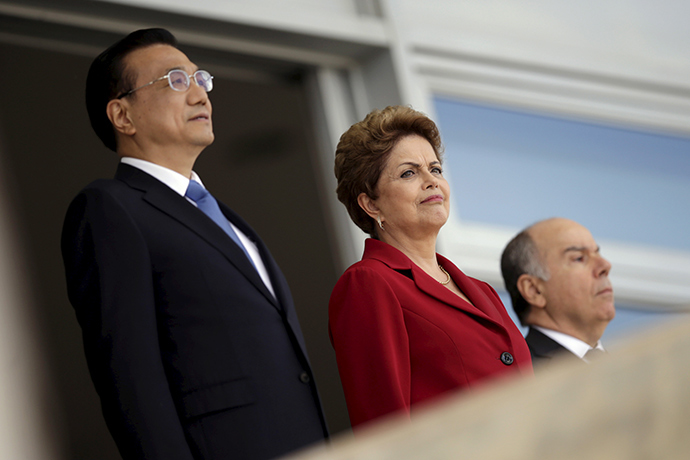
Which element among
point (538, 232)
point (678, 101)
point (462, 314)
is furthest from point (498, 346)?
point (678, 101)

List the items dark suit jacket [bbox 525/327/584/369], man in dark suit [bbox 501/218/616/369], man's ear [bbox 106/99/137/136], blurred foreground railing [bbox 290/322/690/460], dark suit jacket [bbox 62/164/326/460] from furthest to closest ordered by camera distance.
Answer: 1. man in dark suit [bbox 501/218/616/369]
2. dark suit jacket [bbox 525/327/584/369]
3. man's ear [bbox 106/99/137/136]
4. dark suit jacket [bbox 62/164/326/460]
5. blurred foreground railing [bbox 290/322/690/460]

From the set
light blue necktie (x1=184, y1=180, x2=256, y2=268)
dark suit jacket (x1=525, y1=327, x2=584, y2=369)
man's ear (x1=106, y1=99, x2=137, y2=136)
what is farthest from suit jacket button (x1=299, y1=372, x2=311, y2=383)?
dark suit jacket (x1=525, y1=327, x2=584, y2=369)

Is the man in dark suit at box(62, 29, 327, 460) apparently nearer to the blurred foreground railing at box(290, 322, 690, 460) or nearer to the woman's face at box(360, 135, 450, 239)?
the woman's face at box(360, 135, 450, 239)

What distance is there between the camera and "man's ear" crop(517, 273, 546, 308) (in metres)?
2.80

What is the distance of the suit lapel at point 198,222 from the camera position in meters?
1.84

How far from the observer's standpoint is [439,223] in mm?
2062

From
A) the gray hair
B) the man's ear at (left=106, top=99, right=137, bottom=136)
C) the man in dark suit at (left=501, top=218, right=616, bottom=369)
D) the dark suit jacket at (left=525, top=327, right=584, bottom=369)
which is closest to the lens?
the man's ear at (left=106, top=99, right=137, bottom=136)

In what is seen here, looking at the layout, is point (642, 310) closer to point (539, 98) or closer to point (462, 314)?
point (539, 98)

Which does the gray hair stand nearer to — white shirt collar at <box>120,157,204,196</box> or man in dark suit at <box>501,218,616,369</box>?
man in dark suit at <box>501,218,616,369</box>

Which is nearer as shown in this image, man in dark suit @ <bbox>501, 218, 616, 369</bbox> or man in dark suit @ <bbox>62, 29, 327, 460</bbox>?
man in dark suit @ <bbox>62, 29, 327, 460</bbox>

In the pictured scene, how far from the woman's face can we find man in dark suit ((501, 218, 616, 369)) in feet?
2.68

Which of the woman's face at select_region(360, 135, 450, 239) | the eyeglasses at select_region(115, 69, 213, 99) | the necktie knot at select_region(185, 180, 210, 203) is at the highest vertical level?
the eyeglasses at select_region(115, 69, 213, 99)

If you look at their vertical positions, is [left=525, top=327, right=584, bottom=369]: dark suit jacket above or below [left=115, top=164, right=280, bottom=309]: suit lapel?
below

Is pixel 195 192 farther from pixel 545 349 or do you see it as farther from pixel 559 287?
pixel 559 287
